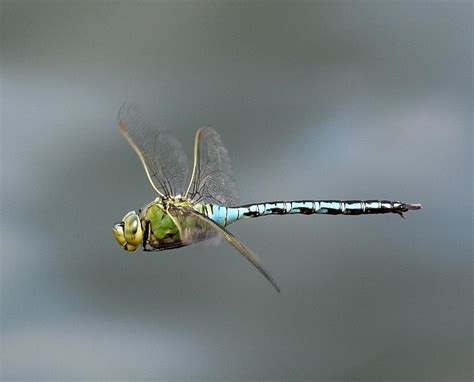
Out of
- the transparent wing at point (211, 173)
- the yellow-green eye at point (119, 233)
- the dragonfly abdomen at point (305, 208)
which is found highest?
the transparent wing at point (211, 173)

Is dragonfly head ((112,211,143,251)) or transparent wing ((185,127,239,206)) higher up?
transparent wing ((185,127,239,206))

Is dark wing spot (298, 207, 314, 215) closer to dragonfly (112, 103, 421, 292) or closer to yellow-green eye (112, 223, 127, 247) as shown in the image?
dragonfly (112, 103, 421, 292)

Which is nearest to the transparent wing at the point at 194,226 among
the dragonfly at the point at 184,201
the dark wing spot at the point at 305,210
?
the dragonfly at the point at 184,201

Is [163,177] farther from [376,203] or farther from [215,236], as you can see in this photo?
[376,203]

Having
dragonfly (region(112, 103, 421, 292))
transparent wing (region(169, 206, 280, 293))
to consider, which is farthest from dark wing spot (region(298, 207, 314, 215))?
transparent wing (region(169, 206, 280, 293))

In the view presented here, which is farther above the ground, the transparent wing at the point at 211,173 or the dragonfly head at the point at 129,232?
the transparent wing at the point at 211,173

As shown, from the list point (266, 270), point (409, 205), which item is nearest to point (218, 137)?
point (409, 205)

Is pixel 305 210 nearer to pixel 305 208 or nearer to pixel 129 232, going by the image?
pixel 305 208

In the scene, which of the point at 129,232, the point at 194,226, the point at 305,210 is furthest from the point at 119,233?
the point at 305,210

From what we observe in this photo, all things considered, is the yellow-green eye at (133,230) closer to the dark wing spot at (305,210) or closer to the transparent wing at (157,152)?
the transparent wing at (157,152)
